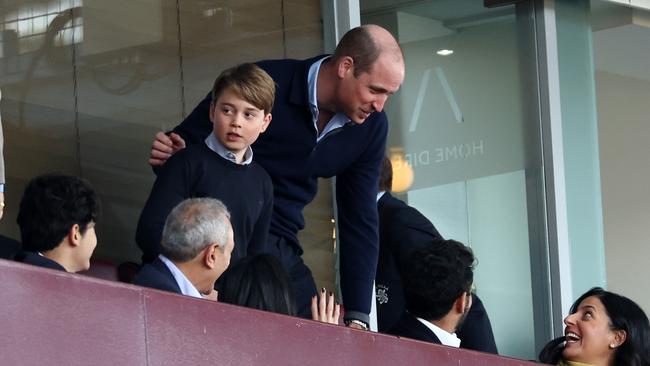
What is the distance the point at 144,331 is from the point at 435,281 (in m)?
1.94

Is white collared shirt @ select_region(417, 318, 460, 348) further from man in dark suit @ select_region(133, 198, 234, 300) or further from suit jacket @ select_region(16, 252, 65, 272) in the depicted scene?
suit jacket @ select_region(16, 252, 65, 272)

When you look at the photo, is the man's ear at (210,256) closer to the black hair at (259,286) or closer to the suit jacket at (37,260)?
the black hair at (259,286)

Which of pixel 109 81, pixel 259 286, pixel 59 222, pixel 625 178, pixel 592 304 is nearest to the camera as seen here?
pixel 259 286

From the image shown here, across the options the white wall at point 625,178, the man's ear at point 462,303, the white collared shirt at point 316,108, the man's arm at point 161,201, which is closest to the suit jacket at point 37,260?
the man's arm at point 161,201

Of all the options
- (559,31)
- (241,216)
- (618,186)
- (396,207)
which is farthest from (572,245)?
(241,216)

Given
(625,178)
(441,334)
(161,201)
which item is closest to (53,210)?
(161,201)

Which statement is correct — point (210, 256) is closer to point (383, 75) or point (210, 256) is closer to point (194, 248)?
point (194, 248)

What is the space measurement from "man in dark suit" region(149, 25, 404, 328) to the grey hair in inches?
30.7

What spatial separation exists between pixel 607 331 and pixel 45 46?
2724 millimetres

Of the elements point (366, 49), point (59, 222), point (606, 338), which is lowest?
point (606, 338)

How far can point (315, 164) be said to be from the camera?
6129 millimetres

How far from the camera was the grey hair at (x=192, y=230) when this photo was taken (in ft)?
16.5

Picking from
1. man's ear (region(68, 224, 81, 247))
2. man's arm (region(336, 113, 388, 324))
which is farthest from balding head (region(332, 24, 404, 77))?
man's ear (region(68, 224, 81, 247))

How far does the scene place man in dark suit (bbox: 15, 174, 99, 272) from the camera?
541cm
